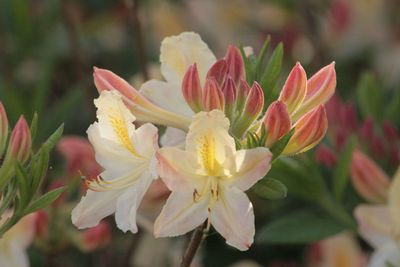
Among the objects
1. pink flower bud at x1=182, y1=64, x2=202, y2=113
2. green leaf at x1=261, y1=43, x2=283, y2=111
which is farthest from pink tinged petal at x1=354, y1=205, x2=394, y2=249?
pink flower bud at x1=182, y1=64, x2=202, y2=113

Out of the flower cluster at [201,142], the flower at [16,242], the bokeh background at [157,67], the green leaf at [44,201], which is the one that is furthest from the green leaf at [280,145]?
the bokeh background at [157,67]

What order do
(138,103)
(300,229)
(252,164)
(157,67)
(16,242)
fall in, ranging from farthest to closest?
(157,67), (300,229), (16,242), (138,103), (252,164)

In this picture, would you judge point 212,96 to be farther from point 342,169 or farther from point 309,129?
point 342,169

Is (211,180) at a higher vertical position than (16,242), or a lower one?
higher

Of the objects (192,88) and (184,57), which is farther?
(184,57)

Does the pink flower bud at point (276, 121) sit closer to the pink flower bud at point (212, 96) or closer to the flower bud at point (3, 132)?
the pink flower bud at point (212, 96)

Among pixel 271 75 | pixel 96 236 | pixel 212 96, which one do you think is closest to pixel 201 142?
pixel 212 96
